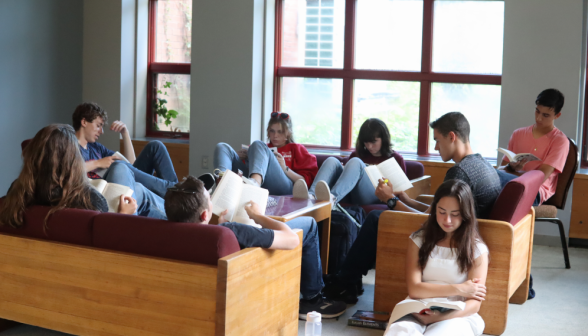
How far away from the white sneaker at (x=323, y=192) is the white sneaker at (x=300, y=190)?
0.09 meters

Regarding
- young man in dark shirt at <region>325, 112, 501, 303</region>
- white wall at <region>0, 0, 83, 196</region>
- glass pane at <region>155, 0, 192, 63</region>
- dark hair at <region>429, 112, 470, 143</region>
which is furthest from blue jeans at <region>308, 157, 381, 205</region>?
white wall at <region>0, 0, 83, 196</region>

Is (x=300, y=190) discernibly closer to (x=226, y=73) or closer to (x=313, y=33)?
(x=226, y=73)

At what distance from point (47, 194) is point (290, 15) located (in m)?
3.91

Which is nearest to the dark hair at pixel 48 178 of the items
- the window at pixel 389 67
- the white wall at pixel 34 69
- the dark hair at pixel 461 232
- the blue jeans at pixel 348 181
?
the dark hair at pixel 461 232

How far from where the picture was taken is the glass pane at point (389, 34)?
5555 millimetres

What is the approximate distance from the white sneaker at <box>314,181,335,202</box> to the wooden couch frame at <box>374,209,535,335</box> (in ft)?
2.36

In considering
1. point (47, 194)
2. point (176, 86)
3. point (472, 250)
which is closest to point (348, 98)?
point (176, 86)

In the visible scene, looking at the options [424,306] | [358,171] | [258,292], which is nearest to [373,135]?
[358,171]

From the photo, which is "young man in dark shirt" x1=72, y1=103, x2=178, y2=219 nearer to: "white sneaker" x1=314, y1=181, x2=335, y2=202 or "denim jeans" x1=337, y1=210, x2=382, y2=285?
"white sneaker" x1=314, y1=181, x2=335, y2=202

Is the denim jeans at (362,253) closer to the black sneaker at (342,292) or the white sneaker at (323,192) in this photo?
the black sneaker at (342,292)

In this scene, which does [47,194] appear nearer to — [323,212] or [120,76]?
[323,212]

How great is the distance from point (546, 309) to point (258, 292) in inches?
73.4

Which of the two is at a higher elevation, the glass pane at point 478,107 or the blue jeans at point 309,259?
the glass pane at point 478,107

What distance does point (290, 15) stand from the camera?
5.88m
